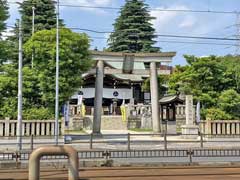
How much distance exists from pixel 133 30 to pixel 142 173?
179 feet

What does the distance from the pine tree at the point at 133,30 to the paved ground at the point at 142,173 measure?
51512 mm

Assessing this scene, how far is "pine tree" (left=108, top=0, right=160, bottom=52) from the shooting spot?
6619cm

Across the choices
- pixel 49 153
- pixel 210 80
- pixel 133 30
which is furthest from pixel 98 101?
pixel 133 30

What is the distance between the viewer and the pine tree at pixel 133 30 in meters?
66.2

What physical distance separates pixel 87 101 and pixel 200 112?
24828mm

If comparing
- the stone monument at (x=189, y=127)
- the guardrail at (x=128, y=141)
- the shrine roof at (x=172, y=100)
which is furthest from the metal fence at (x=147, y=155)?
the shrine roof at (x=172, y=100)

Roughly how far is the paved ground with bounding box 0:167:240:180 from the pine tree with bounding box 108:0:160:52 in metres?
51.5

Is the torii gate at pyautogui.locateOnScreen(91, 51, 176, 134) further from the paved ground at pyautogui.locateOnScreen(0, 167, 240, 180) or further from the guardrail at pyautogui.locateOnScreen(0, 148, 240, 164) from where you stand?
the paved ground at pyautogui.locateOnScreen(0, 167, 240, 180)

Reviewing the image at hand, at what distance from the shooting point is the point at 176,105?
1783 inches

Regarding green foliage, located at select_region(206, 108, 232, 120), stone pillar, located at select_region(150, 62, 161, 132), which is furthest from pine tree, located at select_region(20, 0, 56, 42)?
green foliage, located at select_region(206, 108, 232, 120)

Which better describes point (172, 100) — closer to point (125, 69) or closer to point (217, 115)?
point (217, 115)

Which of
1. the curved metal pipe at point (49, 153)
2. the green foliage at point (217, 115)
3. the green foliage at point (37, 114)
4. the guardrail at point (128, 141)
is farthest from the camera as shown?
the green foliage at point (217, 115)

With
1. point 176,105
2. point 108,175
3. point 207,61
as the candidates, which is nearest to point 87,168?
point 108,175

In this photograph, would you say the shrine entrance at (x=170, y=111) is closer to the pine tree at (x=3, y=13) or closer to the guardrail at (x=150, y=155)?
the guardrail at (x=150, y=155)
